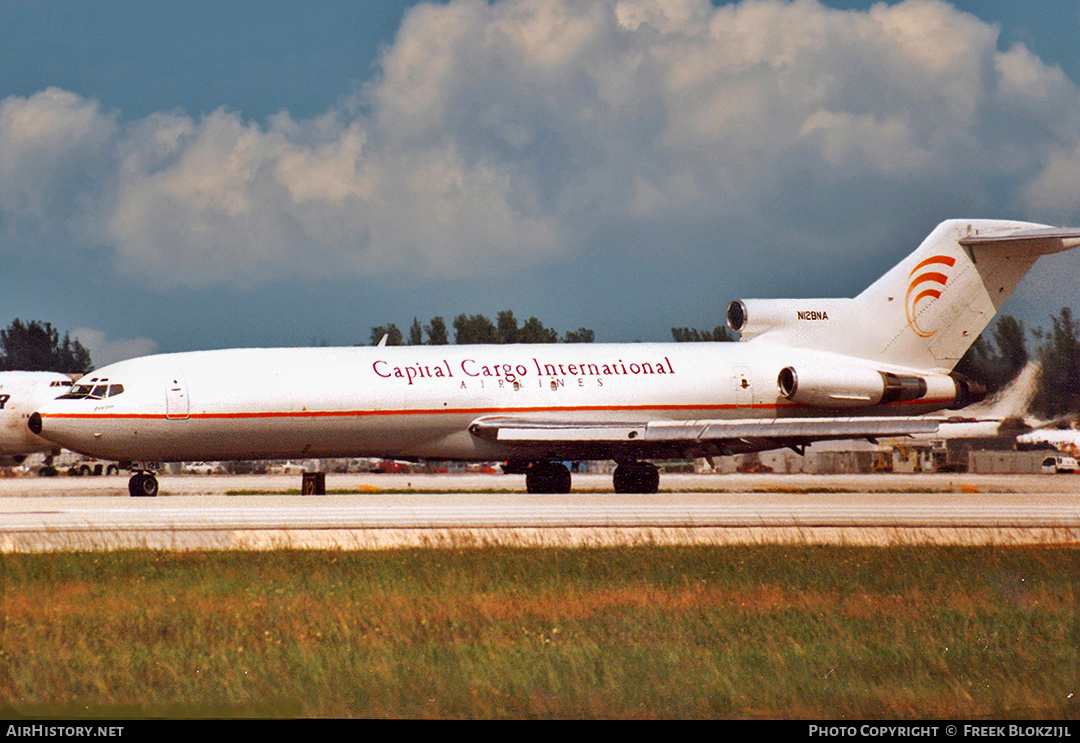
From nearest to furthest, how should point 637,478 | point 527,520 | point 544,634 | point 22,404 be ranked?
point 544,634
point 527,520
point 637,478
point 22,404

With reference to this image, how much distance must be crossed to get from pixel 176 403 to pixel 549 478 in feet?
38.3

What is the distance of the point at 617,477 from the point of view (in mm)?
37656

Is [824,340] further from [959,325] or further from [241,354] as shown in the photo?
[241,354]

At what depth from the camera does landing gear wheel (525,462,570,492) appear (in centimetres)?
3844

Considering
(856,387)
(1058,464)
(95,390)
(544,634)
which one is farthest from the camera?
(1058,464)

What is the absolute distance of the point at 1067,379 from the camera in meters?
40.9

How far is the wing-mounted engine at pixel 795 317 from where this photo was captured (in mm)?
41156

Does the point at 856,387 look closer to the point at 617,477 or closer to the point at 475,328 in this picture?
the point at 617,477

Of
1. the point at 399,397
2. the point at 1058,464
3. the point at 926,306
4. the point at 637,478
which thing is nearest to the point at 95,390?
the point at 399,397

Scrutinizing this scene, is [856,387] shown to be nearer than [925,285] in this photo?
Yes

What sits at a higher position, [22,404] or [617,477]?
[22,404]

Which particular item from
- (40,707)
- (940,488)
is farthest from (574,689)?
(940,488)

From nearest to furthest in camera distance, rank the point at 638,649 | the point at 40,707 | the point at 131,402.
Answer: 1. the point at 40,707
2. the point at 638,649
3. the point at 131,402

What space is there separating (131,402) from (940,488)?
79.9 ft
